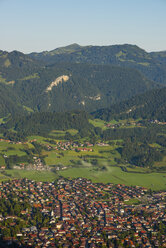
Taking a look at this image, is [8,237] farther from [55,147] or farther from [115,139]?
[115,139]

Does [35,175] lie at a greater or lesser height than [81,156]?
lesser

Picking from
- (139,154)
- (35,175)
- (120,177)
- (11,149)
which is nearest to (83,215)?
(35,175)

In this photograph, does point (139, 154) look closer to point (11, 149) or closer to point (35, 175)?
point (35, 175)

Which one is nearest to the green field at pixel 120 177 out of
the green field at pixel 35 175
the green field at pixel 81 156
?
the green field at pixel 35 175

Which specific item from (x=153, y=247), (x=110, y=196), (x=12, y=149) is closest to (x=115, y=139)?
(x=12, y=149)

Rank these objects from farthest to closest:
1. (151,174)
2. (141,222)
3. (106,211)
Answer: (151,174) < (106,211) < (141,222)

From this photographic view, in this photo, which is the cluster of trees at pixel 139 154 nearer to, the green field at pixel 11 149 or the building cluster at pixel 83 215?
the building cluster at pixel 83 215

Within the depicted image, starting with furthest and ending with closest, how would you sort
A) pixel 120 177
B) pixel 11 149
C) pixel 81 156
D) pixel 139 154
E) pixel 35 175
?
1. pixel 139 154
2. pixel 81 156
3. pixel 11 149
4. pixel 120 177
5. pixel 35 175
